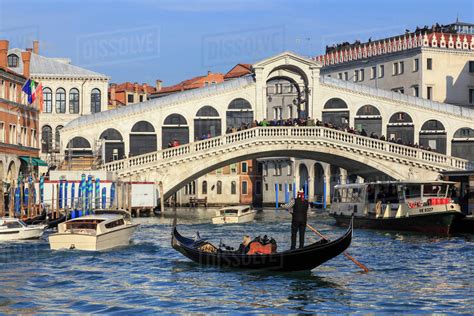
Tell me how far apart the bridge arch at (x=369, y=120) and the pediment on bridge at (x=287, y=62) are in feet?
9.24

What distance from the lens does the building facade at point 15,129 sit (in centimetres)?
3866

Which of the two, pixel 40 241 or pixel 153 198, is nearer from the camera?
pixel 40 241

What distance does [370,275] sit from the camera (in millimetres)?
20641

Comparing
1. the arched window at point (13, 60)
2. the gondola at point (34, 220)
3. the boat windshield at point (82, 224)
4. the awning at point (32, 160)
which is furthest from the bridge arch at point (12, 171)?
the boat windshield at point (82, 224)

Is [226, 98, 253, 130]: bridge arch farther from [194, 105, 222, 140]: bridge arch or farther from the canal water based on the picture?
the canal water

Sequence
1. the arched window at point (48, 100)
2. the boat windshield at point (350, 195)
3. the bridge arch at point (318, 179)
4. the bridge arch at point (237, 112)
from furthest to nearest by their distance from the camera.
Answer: the bridge arch at point (318, 179) < the arched window at point (48, 100) < the bridge arch at point (237, 112) < the boat windshield at point (350, 195)

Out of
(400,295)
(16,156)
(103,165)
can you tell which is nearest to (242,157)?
(103,165)

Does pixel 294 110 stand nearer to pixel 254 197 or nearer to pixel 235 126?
pixel 254 197

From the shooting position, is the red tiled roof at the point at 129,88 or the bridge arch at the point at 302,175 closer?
the bridge arch at the point at 302,175

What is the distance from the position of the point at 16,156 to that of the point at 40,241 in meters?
13.6

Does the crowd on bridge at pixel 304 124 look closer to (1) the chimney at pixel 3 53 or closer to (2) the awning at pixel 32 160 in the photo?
(2) the awning at pixel 32 160

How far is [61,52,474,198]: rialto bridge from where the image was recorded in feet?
133

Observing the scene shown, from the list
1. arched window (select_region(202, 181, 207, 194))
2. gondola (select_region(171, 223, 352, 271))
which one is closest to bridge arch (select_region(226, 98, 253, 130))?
gondola (select_region(171, 223, 352, 271))

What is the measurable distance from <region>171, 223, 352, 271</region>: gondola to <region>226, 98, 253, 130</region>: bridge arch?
76.5 ft
